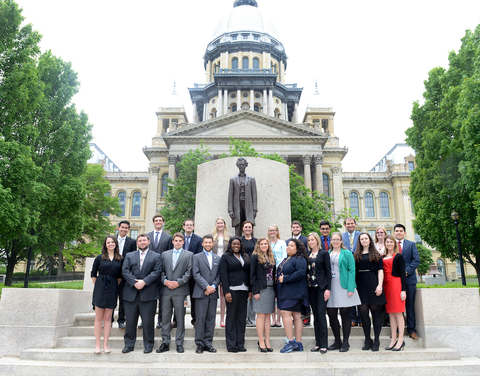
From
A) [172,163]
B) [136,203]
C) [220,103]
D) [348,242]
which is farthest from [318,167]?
[348,242]

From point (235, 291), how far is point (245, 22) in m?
77.9

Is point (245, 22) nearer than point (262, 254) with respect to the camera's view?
No

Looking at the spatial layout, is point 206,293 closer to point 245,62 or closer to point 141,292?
point 141,292

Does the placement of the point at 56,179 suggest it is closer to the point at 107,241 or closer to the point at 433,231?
the point at 107,241

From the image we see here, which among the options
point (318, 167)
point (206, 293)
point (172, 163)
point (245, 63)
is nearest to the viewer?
point (206, 293)

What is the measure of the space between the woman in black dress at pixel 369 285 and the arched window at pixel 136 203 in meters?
59.5

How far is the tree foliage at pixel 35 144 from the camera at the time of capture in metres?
15.3

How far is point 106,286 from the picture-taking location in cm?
648

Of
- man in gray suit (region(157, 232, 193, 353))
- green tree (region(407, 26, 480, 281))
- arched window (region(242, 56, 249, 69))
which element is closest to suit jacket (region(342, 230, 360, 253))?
man in gray suit (region(157, 232, 193, 353))

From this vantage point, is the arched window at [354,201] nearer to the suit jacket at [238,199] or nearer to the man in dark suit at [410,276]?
the suit jacket at [238,199]

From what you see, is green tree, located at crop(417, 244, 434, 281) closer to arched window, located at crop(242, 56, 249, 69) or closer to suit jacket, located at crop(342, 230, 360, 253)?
suit jacket, located at crop(342, 230, 360, 253)

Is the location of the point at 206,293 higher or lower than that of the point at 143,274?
lower

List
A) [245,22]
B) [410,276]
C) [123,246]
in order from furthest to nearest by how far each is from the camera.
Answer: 1. [245,22]
2. [123,246]
3. [410,276]

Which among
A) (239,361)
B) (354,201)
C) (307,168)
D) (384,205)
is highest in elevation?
(307,168)
